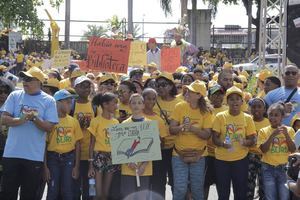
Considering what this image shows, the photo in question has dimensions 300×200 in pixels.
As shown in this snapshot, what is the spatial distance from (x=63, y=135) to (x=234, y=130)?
2013mm

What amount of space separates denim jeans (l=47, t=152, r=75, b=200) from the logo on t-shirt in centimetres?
16

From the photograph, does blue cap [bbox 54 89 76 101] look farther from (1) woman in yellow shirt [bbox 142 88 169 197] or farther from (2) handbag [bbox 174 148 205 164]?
(2) handbag [bbox 174 148 205 164]

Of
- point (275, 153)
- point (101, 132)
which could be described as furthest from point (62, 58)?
point (275, 153)

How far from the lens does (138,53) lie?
13.0 meters

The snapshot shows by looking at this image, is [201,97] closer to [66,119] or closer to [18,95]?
[66,119]

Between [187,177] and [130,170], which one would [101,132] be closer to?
[130,170]

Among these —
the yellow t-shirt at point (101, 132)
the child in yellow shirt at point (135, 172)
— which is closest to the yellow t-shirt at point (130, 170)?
the child in yellow shirt at point (135, 172)

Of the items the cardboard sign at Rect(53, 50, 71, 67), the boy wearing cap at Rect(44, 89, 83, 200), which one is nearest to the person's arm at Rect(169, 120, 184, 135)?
the boy wearing cap at Rect(44, 89, 83, 200)

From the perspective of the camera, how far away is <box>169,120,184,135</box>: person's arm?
7965 millimetres

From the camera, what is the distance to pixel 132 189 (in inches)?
311

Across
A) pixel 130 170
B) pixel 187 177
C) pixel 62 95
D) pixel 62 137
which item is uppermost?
pixel 62 95

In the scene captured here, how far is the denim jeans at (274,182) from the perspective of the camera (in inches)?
311

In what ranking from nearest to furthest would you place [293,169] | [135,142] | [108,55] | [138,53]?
[293,169] → [135,142] → [108,55] → [138,53]

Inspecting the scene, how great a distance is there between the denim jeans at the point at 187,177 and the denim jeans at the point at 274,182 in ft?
2.51
